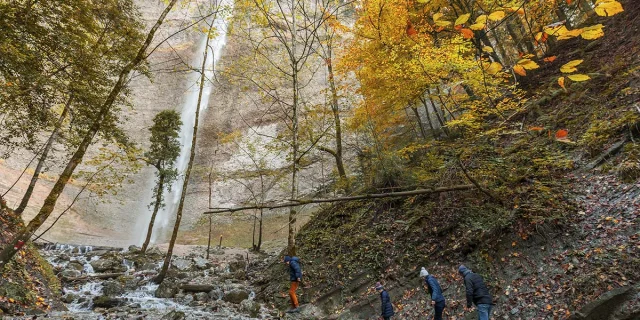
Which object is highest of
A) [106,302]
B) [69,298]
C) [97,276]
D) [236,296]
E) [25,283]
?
[97,276]

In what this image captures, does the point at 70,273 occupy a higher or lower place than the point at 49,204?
lower

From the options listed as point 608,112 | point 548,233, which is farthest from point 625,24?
point 548,233

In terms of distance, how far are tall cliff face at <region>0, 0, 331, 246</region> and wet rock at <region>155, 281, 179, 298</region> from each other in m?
6.37

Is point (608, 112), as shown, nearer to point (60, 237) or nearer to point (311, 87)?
A: point (60, 237)

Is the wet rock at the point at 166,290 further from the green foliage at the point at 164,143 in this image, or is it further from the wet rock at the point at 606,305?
the wet rock at the point at 606,305

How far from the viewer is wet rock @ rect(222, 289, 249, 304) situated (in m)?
10.3

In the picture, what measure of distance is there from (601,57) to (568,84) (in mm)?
1276

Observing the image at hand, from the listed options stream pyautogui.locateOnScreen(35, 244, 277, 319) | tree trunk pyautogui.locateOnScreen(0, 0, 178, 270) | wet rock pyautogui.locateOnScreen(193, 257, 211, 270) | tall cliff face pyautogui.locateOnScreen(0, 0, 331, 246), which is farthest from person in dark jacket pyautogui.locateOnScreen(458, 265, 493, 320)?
wet rock pyautogui.locateOnScreen(193, 257, 211, 270)

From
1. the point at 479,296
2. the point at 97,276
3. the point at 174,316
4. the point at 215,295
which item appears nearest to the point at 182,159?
the point at 97,276

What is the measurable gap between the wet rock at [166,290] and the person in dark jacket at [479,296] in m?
9.35

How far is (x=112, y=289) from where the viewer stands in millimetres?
10852

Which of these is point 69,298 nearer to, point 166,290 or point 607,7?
point 166,290

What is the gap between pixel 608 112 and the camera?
28.0ft

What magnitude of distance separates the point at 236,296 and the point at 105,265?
297 inches
